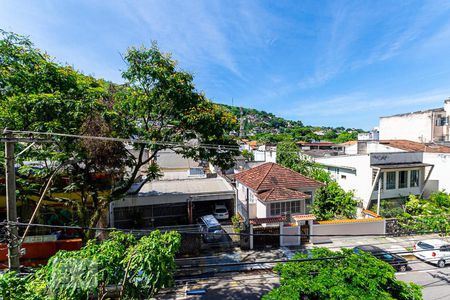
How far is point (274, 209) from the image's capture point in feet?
52.9

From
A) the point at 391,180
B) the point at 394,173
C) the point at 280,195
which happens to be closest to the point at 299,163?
the point at 391,180

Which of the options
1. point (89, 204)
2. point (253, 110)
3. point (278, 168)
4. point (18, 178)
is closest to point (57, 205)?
point (89, 204)

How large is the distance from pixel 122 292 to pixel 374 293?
586 cm

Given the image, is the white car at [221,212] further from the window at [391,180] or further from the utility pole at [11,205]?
the utility pole at [11,205]

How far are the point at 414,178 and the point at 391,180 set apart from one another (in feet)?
8.00

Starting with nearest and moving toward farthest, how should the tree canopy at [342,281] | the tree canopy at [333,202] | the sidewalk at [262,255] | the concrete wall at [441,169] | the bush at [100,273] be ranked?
1. the bush at [100,273]
2. the tree canopy at [342,281]
3. the sidewalk at [262,255]
4. the tree canopy at [333,202]
5. the concrete wall at [441,169]

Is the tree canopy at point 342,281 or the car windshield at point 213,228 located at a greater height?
the tree canopy at point 342,281

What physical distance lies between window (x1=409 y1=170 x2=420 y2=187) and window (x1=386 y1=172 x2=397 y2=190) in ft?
5.58

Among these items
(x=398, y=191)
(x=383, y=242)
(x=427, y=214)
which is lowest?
(x=383, y=242)

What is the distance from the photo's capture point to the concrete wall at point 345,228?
14.9 meters

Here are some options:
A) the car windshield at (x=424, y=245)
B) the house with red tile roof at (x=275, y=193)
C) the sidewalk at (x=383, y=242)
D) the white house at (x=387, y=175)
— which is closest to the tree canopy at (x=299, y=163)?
the white house at (x=387, y=175)

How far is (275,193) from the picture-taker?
1609 centimetres

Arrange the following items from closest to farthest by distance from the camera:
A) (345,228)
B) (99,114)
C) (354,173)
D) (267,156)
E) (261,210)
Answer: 1. (99,114)
2. (345,228)
3. (261,210)
4. (354,173)
5. (267,156)

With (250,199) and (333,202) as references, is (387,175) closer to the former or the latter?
(333,202)
